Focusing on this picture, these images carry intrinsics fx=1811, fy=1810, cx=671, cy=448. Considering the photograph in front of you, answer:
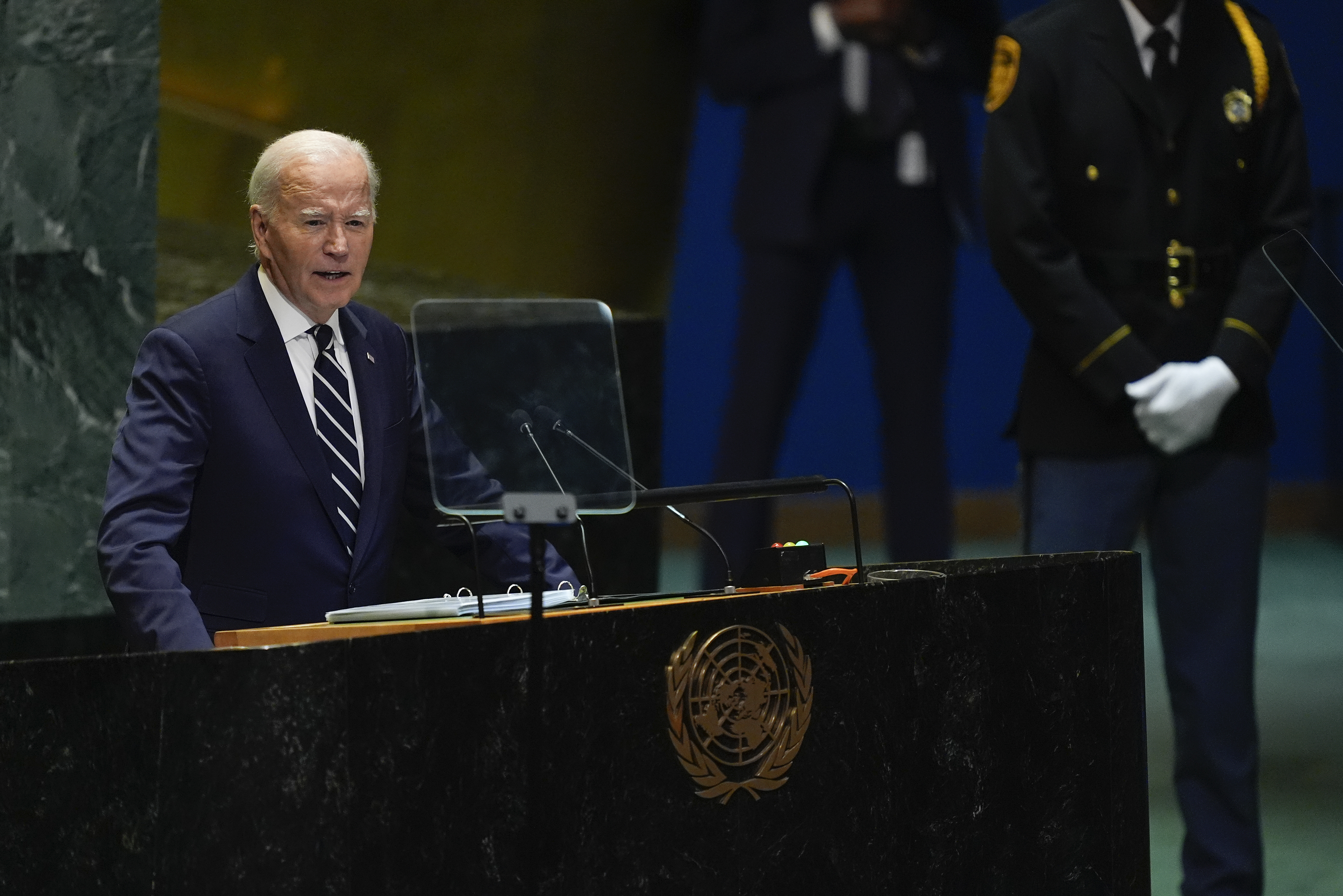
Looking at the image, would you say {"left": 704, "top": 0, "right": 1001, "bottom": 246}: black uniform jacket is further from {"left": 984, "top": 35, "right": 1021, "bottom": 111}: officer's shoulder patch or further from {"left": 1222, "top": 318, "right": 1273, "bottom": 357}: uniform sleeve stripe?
{"left": 1222, "top": 318, "right": 1273, "bottom": 357}: uniform sleeve stripe

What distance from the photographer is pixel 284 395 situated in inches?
84.9

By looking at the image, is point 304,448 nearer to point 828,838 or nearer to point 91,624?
point 828,838

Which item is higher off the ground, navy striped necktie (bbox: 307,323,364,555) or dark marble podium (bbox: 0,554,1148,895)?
navy striped necktie (bbox: 307,323,364,555)

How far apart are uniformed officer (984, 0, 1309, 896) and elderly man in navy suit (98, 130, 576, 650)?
3.54 feet

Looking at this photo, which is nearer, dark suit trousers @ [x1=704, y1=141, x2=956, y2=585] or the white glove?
the white glove

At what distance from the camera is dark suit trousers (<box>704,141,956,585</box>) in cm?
446

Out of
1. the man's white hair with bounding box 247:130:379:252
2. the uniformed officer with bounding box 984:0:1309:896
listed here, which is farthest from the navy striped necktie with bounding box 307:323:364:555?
the uniformed officer with bounding box 984:0:1309:896

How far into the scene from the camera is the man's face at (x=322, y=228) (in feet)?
7.00

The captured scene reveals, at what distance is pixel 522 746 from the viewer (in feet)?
5.62

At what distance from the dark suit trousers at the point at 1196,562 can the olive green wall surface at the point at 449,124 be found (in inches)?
68.0

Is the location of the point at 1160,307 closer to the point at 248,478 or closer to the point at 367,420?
the point at 367,420

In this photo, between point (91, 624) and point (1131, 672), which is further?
point (91, 624)

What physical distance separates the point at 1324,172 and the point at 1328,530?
1.34 metres

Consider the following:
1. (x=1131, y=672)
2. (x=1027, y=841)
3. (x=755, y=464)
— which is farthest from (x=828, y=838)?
(x=755, y=464)
